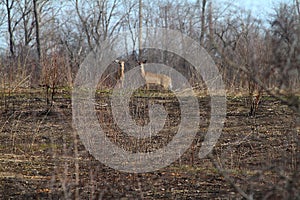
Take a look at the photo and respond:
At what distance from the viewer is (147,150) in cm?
670

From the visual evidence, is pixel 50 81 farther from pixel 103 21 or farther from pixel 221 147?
pixel 103 21

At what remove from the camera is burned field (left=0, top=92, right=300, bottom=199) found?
441 cm

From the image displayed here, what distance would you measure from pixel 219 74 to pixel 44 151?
5.53 meters

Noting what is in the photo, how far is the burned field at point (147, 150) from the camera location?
4.41m

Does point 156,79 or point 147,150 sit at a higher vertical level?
point 156,79

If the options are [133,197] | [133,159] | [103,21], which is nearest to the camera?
[133,197]

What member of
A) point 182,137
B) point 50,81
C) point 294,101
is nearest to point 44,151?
point 182,137

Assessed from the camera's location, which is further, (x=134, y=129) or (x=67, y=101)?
(x=67, y=101)

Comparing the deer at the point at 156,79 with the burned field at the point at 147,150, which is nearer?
the burned field at the point at 147,150

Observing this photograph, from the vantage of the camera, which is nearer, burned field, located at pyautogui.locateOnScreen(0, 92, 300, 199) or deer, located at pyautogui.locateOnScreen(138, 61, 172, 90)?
burned field, located at pyautogui.locateOnScreen(0, 92, 300, 199)

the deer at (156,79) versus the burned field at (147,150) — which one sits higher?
the deer at (156,79)

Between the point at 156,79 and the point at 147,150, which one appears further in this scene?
the point at 156,79

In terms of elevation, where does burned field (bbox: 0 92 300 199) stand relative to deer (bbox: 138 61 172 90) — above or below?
below

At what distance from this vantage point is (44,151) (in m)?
6.91
